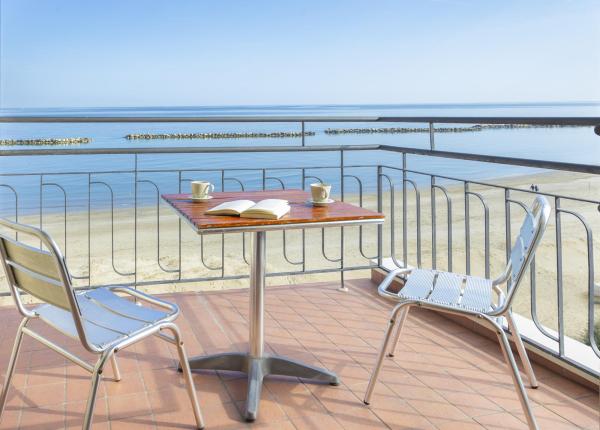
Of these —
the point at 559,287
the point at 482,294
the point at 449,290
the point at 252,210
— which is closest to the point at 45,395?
the point at 252,210

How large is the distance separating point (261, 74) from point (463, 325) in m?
30.7

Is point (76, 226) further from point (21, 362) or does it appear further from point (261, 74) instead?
point (261, 74)

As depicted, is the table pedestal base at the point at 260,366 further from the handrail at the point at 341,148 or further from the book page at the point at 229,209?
the handrail at the point at 341,148

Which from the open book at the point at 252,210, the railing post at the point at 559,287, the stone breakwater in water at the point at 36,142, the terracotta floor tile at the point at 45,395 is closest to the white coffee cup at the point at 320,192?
the open book at the point at 252,210

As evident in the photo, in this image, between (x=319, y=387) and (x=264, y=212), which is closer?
(x=264, y=212)

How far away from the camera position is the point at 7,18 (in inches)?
1545

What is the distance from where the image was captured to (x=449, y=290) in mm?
2139

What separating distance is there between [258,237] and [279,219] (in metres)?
0.36

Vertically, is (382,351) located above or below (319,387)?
above

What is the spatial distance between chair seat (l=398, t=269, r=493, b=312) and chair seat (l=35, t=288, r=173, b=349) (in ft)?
2.95

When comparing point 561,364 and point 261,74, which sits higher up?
point 261,74

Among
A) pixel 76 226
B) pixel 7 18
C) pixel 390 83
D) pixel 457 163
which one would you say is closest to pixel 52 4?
pixel 7 18

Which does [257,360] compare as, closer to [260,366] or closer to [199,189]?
[260,366]

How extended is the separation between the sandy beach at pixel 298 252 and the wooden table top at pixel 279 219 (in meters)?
2.28
